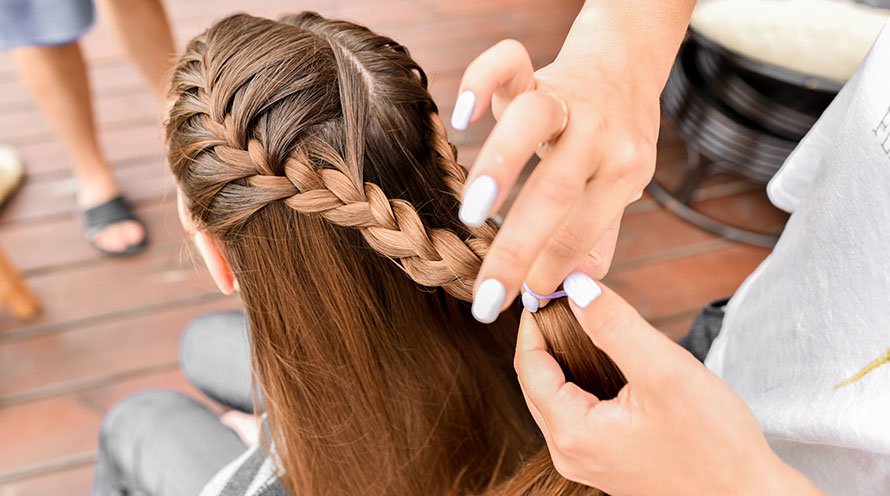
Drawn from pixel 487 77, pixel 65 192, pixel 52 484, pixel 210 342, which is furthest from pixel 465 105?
pixel 65 192

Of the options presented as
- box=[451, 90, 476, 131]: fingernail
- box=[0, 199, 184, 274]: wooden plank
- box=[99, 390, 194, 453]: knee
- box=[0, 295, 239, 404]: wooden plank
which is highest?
box=[451, 90, 476, 131]: fingernail

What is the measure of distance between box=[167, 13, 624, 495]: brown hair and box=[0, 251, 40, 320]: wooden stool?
0.90m

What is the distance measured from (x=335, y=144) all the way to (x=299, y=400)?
313 mm

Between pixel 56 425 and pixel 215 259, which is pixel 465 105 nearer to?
pixel 215 259

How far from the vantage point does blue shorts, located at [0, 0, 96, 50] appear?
1.19 meters

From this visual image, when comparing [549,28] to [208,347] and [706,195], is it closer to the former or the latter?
[706,195]

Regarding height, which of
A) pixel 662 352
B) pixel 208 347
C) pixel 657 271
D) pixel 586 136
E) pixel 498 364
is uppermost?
pixel 586 136

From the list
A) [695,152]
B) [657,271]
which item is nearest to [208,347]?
[657,271]

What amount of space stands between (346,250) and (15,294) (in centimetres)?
112

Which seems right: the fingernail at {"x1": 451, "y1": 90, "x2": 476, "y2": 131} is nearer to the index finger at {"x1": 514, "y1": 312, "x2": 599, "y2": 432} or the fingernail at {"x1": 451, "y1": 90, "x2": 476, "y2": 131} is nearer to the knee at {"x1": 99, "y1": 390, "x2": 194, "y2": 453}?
the index finger at {"x1": 514, "y1": 312, "x2": 599, "y2": 432}

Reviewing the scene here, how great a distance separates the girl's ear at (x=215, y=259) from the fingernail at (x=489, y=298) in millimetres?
377

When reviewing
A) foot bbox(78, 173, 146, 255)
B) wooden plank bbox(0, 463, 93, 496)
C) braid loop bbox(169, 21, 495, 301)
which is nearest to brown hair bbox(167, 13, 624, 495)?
braid loop bbox(169, 21, 495, 301)

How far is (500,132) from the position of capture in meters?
0.35

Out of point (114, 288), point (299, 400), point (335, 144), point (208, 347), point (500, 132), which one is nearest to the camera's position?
point (500, 132)
